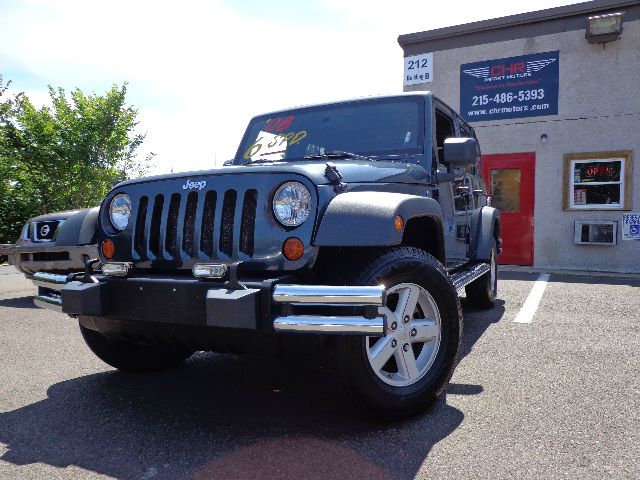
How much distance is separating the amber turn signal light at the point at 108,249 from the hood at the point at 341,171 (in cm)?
34

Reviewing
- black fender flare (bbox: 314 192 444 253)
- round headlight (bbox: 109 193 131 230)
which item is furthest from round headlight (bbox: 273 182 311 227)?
round headlight (bbox: 109 193 131 230)

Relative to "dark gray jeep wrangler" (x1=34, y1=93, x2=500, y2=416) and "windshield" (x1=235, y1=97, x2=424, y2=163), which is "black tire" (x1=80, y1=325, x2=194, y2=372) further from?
"windshield" (x1=235, y1=97, x2=424, y2=163)

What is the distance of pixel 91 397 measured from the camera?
10.2ft

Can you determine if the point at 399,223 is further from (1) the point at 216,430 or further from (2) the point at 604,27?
(2) the point at 604,27

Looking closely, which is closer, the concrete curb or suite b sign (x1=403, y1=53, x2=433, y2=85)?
the concrete curb

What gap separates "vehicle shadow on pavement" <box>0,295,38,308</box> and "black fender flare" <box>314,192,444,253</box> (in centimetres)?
521

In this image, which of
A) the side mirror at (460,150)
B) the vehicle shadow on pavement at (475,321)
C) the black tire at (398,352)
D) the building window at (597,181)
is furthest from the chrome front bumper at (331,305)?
the building window at (597,181)

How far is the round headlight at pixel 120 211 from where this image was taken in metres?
2.98

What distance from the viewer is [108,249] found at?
3.00 m

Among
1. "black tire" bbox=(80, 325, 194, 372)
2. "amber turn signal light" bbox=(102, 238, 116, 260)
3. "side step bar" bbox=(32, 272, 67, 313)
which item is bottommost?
"black tire" bbox=(80, 325, 194, 372)

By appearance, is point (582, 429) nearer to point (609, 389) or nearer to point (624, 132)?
point (609, 389)

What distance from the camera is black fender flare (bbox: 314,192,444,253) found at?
2338mm

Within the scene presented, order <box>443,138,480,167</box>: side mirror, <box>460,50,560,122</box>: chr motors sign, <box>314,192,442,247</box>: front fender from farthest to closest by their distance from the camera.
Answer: <box>460,50,560,122</box>: chr motors sign, <box>443,138,480,167</box>: side mirror, <box>314,192,442,247</box>: front fender

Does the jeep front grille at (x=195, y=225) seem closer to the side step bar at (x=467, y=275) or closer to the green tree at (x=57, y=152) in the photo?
the side step bar at (x=467, y=275)
